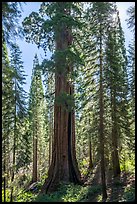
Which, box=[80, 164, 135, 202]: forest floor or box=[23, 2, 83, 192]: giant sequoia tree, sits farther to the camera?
box=[23, 2, 83, 192]: giant sequoia tree

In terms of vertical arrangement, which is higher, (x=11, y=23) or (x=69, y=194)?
(x=11, y=23)

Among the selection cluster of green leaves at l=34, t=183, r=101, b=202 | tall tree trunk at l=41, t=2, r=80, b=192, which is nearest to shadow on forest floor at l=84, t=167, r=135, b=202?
cluster of green leaves at l=34, t=183, r=101, b=202

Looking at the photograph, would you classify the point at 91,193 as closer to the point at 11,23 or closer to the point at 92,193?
the point at 92,193

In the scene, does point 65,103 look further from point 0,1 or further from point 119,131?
point 0,1

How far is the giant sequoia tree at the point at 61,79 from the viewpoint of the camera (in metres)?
14.3

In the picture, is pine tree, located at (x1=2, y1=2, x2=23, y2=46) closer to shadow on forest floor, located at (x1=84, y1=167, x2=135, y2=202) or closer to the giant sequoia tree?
the giant sequoia tree

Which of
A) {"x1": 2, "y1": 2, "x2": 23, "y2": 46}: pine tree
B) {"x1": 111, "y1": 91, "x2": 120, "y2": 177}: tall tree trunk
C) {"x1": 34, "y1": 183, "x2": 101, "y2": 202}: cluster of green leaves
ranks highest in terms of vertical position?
{"x1": 2, "y1": 2, "x2": 23, "y2": 46}: pine tree

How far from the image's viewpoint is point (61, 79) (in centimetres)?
1728

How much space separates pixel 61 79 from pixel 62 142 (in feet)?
12.2

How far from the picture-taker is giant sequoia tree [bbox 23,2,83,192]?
46.9ft

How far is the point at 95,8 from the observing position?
13.5 m

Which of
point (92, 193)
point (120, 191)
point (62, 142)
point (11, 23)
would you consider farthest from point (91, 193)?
point (11, 23)

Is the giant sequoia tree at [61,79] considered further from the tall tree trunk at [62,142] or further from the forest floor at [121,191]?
the forest floor at [121,191]

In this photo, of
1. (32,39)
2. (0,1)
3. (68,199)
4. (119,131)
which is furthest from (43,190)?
(0,1)
